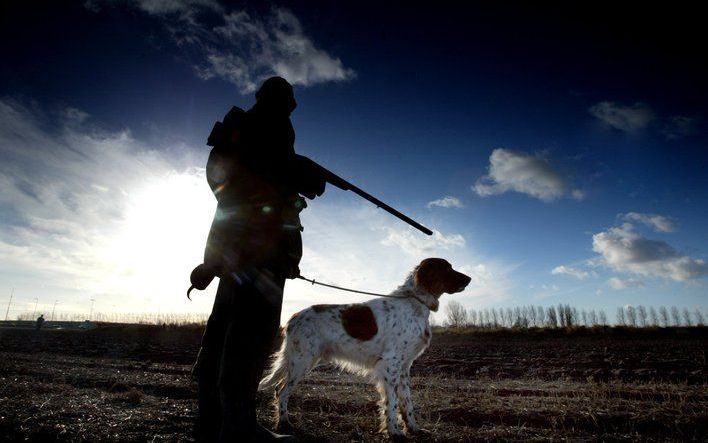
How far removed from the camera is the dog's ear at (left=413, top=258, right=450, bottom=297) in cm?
536

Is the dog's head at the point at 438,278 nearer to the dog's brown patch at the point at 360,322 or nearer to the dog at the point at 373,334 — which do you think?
the dog at the point at 373,334

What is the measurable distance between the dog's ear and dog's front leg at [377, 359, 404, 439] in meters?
1.27

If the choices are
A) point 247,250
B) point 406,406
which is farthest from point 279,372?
point 247,250

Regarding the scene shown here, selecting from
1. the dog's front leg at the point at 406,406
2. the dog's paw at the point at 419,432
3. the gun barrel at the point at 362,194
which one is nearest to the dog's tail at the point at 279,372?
the dog's front leg at the point at 406,406

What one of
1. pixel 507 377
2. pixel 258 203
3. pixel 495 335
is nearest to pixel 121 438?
pixel 258 203

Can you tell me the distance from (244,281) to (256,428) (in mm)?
707

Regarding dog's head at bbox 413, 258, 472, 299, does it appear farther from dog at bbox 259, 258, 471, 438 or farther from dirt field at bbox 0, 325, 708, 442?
dirt field at bbox 0, 325, 708, 442

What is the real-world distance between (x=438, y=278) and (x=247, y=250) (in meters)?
4.00

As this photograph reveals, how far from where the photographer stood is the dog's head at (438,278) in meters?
5.36

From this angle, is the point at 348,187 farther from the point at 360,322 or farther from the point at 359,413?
the point at 359,413

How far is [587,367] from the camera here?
37.6 feet

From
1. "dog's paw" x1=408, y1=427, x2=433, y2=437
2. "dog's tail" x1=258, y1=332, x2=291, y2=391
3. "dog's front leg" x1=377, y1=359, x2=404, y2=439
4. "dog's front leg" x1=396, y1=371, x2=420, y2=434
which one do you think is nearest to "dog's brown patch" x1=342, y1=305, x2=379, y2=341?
"dog's front leg" x1=377, y1=359, x2=404, y2=439

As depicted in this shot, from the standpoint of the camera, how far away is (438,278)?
5391 millimetres

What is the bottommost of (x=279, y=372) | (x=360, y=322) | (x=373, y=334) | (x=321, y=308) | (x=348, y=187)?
(x=279, y=372)
